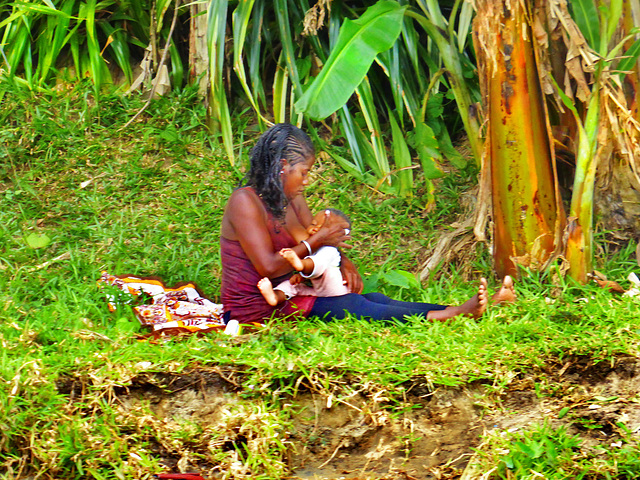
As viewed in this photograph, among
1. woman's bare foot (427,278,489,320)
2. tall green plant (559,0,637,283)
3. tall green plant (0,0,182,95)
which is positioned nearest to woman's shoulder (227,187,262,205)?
woman's bare foot (427,278,489,320)

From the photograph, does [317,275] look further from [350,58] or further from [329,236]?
[350,58]

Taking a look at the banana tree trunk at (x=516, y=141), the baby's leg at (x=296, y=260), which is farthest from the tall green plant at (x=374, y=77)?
the baby's leg at (x=296, y=260)

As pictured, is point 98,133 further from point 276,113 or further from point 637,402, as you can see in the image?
point 637,402

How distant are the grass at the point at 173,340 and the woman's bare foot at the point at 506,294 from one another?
0.20 ft

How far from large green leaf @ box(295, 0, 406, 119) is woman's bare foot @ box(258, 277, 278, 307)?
34.5 inches

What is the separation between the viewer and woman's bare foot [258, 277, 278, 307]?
3203 millimetres

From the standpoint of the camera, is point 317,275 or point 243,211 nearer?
point 243,211

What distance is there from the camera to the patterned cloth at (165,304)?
10.8 feet

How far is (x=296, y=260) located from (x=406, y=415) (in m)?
0.87

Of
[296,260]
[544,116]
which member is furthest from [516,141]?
[296,260]

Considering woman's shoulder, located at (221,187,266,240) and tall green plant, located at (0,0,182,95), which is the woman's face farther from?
tall green plant, located at (0,0,182,95)

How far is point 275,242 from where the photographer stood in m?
3.34

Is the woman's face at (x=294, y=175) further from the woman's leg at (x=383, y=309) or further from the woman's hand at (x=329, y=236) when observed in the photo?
the woman's leg at (x=383, y=309)

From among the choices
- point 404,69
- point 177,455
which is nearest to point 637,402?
point 177,455
